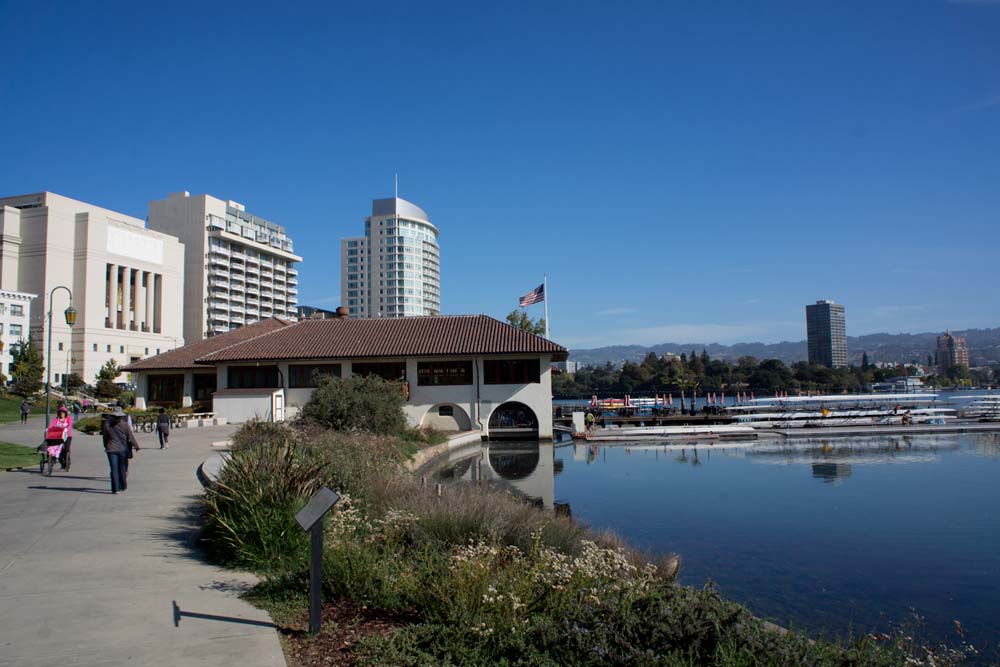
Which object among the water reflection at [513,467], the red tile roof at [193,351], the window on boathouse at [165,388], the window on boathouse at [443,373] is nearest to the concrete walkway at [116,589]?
the water reflection at [513,467]

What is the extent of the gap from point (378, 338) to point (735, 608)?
3554 centimetres

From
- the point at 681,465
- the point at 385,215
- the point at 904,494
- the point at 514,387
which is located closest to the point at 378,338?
the point at 514,387

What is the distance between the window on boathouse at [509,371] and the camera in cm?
3703

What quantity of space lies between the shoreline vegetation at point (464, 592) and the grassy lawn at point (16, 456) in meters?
11.4

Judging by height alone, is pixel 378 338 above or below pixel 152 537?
above

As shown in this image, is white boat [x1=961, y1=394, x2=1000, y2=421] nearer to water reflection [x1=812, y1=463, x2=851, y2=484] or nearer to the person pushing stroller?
water reflection [x1=812, y1=463, x2=851, y2=484]

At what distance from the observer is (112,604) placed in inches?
251

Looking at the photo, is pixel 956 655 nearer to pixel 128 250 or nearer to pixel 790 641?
pixel 790 641

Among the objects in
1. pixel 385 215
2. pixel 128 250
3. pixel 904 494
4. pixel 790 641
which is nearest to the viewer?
pixel 790 641

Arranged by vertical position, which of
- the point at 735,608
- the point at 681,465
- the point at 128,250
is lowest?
the point at 681,465

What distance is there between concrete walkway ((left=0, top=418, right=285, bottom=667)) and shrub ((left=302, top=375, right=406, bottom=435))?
1378 cm

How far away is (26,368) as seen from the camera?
59.5 m

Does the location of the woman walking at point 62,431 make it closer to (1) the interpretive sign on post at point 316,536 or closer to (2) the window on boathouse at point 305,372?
(1) the interpretive sign on post at point 316,536

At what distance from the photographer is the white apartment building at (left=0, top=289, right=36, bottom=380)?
6894 cm
